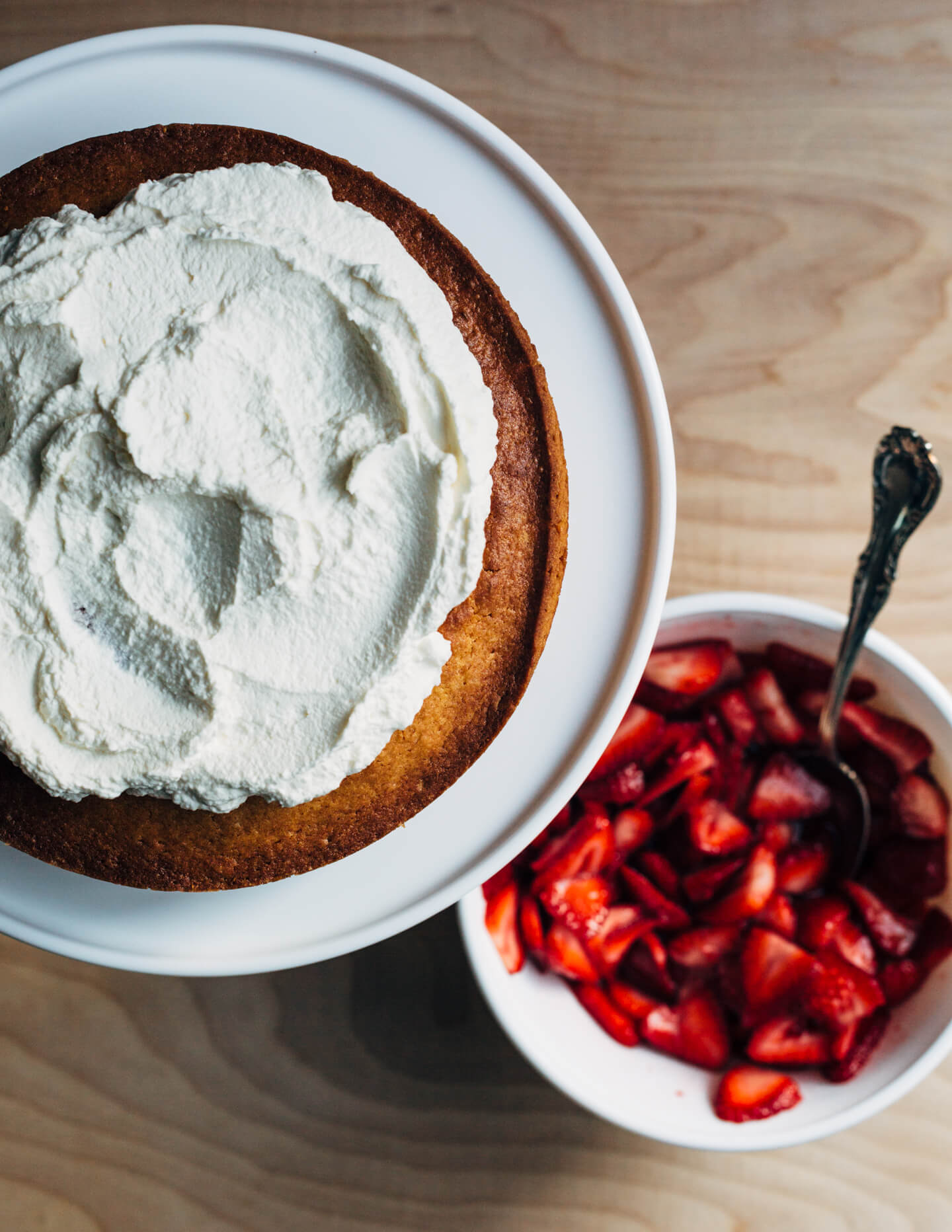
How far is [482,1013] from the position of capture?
1.44 metres

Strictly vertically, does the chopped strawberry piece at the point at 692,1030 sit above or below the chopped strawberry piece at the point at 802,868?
below

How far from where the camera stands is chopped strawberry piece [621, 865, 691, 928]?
1.37 m

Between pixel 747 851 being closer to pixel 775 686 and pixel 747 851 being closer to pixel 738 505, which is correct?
pixel 775 686

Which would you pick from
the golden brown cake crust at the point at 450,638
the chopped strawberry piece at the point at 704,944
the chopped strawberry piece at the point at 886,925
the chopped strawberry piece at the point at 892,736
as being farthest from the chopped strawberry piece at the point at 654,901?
the golden brown cake crust at the point at 450,638

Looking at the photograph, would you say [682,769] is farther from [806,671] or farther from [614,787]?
[806,671]

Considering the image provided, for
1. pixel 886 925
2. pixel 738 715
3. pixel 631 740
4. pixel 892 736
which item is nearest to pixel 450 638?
pixel 631 740

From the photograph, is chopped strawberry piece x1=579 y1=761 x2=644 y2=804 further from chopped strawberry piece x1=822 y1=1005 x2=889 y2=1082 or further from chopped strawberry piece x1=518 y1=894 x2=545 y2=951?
chopped strawberry piece x1=822 y1=1005 x2=889 y2=1082

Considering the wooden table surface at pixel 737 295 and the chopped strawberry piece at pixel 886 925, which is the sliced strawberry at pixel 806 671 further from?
the chopped strawberry piece at pixel 886 925

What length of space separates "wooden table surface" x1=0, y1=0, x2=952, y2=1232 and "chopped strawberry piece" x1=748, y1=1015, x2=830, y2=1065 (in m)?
0.22

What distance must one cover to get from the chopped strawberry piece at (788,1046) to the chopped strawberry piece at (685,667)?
0.46 meters

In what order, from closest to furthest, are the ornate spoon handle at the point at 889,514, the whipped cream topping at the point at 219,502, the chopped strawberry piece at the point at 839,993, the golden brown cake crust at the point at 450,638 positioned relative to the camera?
the whipped cream topping at the point at 219,502, the golden brown cake crust at the point at 450,638, the ornate spoon handle at the point at 889,514, the chopped strawberry piece at the point at 839,993

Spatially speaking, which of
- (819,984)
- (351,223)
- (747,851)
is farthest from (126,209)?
(819,984)

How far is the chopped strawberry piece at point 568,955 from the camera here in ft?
4.32

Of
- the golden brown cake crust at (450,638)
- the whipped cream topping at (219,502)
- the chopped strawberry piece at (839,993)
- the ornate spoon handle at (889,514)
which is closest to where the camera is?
the whipped cream topping at (219,502)
